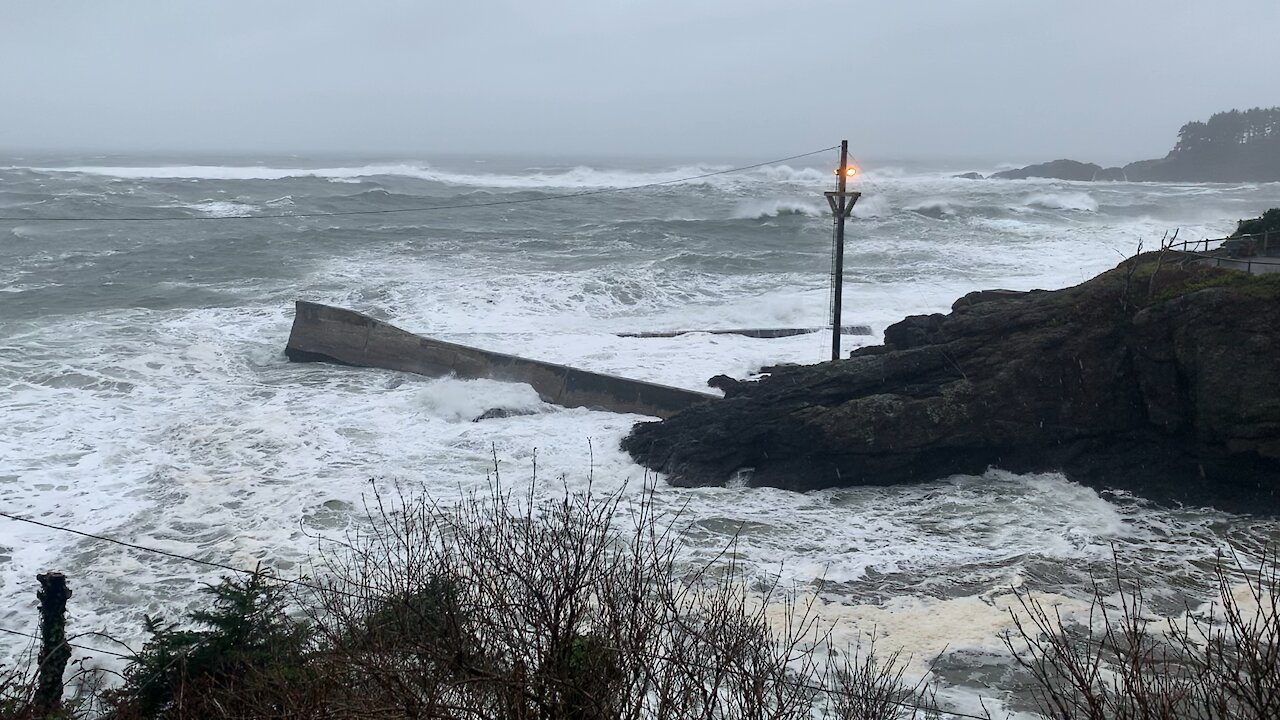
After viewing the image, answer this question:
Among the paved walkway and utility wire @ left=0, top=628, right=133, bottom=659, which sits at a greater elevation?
the paved walkway

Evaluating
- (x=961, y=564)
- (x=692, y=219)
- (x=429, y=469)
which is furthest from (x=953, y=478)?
(x=692, y=219)

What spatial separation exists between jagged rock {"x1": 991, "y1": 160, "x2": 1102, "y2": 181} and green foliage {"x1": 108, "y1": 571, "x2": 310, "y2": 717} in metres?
96.8

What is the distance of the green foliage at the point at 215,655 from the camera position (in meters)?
6.75

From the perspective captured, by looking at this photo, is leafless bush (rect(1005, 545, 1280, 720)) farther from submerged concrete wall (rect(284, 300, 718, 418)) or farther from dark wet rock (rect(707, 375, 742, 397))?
submerged concrete wall (rect(284, 300, 718, 418))

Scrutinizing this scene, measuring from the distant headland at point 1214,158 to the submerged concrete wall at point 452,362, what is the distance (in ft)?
285

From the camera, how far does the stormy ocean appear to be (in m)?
10.4

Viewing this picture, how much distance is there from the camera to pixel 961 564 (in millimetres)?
10672

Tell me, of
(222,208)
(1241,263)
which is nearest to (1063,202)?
(1241,263)

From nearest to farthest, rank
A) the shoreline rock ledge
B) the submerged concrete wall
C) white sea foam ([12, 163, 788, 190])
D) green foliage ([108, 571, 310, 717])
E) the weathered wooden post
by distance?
green foliage ([108, 571, 310, 717]), the weathered wooden post, the shoreline rock ledge, the submerged concrete wall, white sea foam ([12, 163, 788, 190])

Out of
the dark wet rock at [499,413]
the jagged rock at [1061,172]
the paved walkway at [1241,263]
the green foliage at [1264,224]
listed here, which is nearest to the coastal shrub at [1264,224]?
the green foliage at [1264,224]

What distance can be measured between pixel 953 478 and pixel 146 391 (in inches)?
535

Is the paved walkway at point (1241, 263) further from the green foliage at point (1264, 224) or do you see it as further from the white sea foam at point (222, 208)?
the white sea foam at point (222, 208)

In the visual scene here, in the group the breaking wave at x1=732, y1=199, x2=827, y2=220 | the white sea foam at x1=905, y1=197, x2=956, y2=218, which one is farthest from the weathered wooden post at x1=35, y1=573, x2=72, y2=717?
the white sea foam at x1=905, y1=197, x2=956, y2=218

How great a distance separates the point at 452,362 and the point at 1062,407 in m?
10.7
